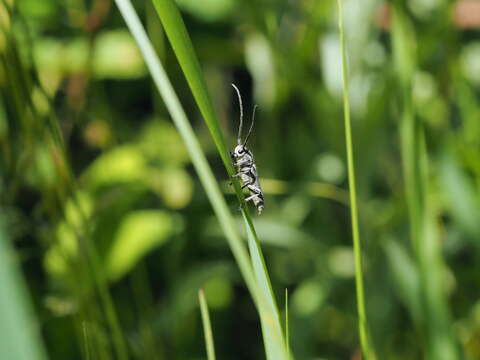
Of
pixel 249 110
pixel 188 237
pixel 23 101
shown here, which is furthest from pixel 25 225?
pixel 249 110

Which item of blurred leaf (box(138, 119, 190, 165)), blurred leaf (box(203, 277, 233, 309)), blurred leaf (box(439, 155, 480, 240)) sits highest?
blurred leaf (box(138, 119, 190, 165))

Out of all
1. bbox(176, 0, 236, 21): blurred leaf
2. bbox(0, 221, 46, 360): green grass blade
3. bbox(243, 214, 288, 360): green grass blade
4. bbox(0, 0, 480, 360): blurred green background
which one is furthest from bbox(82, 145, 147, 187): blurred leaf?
bbox(0, 221, 46, 360): green grass blade

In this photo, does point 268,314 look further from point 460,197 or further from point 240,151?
point 460,197

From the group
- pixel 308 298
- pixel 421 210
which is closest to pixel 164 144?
pixel 308 298

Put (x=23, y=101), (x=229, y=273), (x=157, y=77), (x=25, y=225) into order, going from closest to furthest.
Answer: (x=157, y=77), (x=23, y=101), (x=25, y=225), (x=229, y=273)

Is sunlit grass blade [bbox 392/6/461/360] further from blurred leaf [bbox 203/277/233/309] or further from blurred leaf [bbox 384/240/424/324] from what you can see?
blurred leaf [bbox 203/277/233/309]

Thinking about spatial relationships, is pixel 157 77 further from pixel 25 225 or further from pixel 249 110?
pixel 249 110
